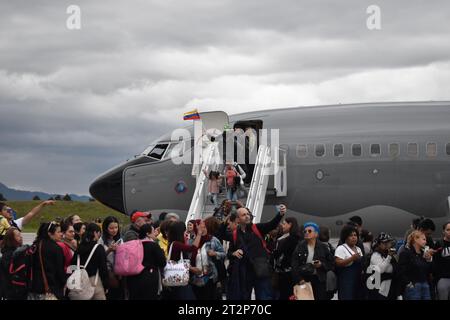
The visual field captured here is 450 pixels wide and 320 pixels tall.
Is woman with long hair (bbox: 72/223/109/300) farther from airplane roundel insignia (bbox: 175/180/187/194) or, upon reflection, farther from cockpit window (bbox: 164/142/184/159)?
cockpit window (bbox: 164/142/184/159)

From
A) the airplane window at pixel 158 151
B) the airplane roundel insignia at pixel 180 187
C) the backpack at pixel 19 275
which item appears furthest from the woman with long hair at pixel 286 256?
the airplane window at pixel 158 151

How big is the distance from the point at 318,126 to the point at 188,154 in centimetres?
405

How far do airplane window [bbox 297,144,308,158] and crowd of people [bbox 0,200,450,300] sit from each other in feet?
28.6

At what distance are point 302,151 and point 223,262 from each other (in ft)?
33.1

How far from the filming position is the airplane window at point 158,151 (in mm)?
23109

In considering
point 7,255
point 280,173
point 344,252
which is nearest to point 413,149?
point 280,173

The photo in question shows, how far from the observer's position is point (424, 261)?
1210 centimetres

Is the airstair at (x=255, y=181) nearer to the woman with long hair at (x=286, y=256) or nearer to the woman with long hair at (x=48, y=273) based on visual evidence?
the woman with long hair at (x=286, y=256)

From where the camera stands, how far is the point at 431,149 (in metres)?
21.4

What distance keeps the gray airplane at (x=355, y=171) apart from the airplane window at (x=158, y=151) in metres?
0.36

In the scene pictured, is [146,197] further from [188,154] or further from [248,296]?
[248,296]

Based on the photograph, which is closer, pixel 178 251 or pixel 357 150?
pixel 178 251

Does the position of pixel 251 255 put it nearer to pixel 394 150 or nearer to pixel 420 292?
pixel 420 292

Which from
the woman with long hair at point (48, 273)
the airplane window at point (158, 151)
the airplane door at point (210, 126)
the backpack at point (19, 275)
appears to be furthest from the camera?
the airplane window at point (158, 151)
